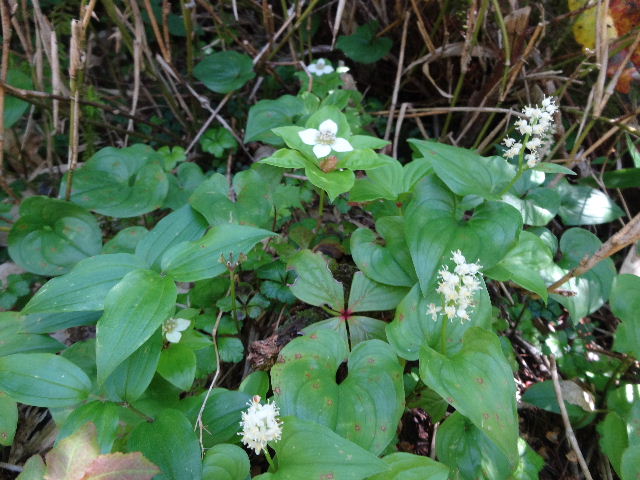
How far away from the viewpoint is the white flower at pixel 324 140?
157 cm

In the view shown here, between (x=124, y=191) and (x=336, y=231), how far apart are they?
92 centimetres

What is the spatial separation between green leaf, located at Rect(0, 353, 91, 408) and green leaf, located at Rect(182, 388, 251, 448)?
0.31 m

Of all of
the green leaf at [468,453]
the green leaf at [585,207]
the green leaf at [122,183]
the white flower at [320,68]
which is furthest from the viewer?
the white flower at [320,68]

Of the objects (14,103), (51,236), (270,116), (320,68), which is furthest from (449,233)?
(14,103)

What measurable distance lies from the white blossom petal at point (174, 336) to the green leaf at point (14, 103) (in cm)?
144

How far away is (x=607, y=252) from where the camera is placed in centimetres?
147

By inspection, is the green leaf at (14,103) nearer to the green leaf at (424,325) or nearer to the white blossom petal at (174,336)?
the white blossom petal at (174,336)

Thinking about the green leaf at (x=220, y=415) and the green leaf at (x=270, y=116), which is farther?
the green leaf at (x=270, y=116)

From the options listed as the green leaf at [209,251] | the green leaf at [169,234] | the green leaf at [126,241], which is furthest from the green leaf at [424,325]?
the green leaf at [126,241]

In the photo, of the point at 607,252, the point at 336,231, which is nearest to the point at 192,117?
the point at 336,231


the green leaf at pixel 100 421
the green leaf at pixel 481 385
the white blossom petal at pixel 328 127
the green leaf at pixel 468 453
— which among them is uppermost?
the white blossom petal at pixel 328 127

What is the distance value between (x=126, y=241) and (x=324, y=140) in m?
0.84

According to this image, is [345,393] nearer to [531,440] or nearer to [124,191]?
[531,440]

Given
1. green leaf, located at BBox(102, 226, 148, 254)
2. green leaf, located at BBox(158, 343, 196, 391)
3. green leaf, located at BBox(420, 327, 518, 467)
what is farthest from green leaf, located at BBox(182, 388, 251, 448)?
green leaf, located at BBox(102, 226, 148, 254)
